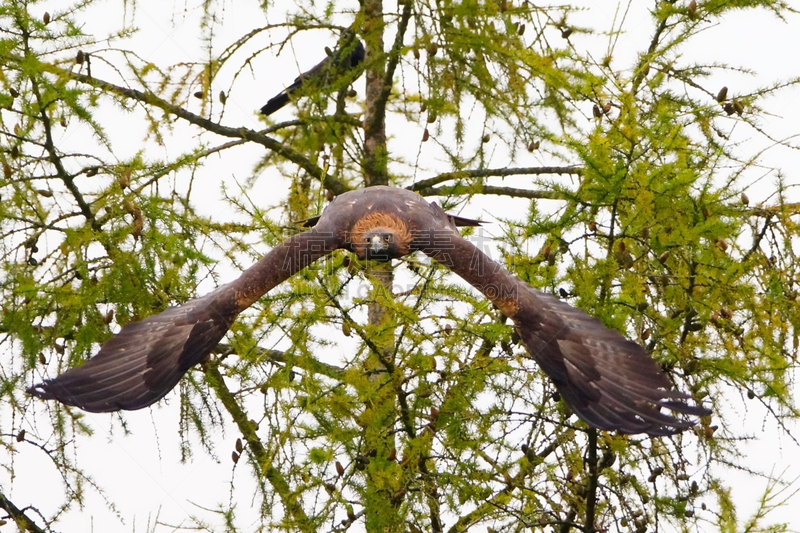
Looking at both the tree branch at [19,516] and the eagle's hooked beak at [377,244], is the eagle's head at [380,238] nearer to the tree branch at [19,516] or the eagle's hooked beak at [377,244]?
the eagle's hooked beak at [377,244]

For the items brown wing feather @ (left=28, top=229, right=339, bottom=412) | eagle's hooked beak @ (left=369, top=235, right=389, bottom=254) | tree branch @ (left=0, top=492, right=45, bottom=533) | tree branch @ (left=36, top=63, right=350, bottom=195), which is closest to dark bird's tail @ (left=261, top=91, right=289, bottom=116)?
tree branch @ (left=36, top=63, right=350, bottom=195)

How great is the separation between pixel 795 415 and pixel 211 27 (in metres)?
4.42

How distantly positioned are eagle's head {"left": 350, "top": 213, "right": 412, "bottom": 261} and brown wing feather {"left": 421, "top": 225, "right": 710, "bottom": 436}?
160 millimetres

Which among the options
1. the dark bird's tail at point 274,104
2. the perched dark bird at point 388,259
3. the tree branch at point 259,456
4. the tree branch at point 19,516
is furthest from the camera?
the dark bird's tail at point 274,104

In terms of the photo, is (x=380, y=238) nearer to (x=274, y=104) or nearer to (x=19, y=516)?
(x=19, y=516)

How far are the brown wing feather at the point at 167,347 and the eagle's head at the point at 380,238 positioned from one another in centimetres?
16

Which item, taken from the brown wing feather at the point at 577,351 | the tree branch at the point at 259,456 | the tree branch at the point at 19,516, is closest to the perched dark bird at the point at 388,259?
the brown wing feather at the point at 577,351

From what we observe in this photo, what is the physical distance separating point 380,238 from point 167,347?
4.72 ft

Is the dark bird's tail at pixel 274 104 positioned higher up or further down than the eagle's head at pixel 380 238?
higher up

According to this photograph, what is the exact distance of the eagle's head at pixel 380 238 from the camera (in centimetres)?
617

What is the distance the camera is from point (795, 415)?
5.59 meters

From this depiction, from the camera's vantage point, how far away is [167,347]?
6418 mm

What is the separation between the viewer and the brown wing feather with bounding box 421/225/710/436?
5773 millimetres

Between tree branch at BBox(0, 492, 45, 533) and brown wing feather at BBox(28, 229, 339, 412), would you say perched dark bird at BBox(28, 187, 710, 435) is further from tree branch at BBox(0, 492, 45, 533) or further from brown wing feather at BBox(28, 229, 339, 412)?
tree branch at BBox(0, 492, 45, 533)
